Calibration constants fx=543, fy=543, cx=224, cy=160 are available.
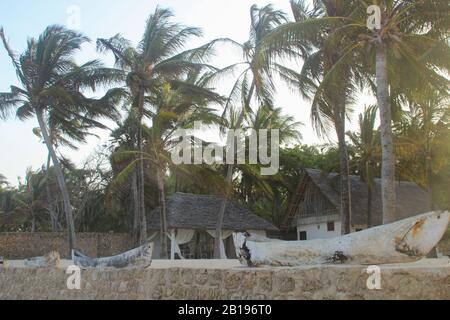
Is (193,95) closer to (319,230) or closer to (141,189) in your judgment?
(141,189)

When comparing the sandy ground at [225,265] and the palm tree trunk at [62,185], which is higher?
the palm tree trunk at [62,185]

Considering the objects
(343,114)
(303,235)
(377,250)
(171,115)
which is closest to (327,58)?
(343,114)

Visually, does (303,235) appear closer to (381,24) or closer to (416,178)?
(416,178)

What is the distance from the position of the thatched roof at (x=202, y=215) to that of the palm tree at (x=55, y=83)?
4.93 metres

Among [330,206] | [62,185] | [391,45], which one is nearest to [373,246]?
[391,45]

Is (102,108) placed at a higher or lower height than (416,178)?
higher

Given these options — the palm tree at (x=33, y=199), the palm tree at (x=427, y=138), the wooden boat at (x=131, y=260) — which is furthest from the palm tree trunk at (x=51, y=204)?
the wooden boat at (x=131, y=260)

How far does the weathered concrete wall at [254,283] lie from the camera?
19.2ft

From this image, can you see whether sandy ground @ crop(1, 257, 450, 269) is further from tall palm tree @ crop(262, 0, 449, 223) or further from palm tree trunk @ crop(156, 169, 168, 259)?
palm tree trunk @ crop(156, 169, 168, 259)

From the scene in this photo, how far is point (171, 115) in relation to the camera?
2164 centimetres

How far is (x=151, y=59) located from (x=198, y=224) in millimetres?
8017

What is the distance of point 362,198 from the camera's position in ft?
93.9

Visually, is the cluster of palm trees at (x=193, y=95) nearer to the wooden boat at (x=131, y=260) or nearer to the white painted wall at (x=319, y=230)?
the white painted wall at (x=319, y=230)

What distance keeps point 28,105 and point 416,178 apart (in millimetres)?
18238
